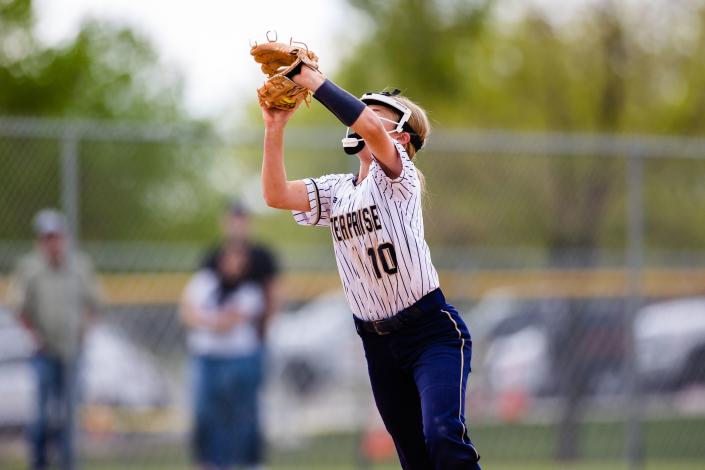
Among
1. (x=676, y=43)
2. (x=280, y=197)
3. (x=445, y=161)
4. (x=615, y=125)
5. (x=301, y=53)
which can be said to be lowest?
(x=280, y=197)

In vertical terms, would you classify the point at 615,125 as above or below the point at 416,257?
above

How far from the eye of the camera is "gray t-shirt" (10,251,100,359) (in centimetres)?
885

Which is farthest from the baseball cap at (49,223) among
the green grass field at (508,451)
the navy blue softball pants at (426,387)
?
the navy blue softball pants at (426,387)

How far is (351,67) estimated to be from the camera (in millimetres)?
18703

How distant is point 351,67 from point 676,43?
557 cm

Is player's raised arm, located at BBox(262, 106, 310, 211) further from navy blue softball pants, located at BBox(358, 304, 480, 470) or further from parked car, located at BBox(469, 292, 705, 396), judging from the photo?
parked car, located at BBox(469, 292, 705, 396)

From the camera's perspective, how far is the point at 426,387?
4.96 m

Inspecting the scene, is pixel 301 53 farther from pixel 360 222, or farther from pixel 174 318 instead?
pixel 174 318

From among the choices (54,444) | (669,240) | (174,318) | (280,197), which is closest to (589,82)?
(669,240)

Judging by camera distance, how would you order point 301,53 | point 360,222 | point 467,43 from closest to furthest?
point 301,53
point 360,222
point 467,43

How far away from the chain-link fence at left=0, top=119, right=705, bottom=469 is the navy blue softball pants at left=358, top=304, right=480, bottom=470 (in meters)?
4.01

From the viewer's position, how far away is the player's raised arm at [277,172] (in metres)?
5.05

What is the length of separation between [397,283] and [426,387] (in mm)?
461

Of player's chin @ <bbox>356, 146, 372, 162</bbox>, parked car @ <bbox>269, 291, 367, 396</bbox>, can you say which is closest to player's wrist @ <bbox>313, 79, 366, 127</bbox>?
player's chin @ <bbox>356, 146, 372, 162</bbox>
